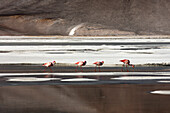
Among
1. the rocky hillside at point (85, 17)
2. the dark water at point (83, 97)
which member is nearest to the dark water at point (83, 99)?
the dark water at point (83, 97)

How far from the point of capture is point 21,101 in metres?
6.62

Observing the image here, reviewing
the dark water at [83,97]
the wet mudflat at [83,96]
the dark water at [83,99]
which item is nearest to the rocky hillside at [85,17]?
the wet mudflat at [83,96]

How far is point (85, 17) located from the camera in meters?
83.4

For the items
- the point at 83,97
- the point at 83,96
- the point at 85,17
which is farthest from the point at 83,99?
the point at 85,17

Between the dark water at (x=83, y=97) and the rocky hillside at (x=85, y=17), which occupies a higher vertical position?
the rocky hillside at (x=85, y=17)

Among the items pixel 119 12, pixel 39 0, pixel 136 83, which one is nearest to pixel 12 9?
pixel 39 0

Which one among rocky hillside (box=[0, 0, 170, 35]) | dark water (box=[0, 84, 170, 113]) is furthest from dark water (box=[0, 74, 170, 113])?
rocky hillside (box=[0, 0, 170, 35])

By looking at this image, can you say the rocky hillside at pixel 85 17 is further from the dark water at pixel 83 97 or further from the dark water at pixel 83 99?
the dark water at pixel 83 99

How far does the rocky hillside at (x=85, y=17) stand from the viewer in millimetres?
76312

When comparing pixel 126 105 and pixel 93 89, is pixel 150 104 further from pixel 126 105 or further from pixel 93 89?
pixel 93 89

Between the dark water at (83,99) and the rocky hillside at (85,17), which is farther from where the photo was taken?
the rocky hillside at (85,17)

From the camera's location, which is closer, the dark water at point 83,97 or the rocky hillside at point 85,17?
the dark water at point 83,97

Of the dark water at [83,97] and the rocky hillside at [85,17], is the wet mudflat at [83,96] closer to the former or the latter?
the dark water at [83,97]

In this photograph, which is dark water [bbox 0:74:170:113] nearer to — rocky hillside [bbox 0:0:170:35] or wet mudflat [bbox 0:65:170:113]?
wet mudflat [bbox 0:65:170:113]
